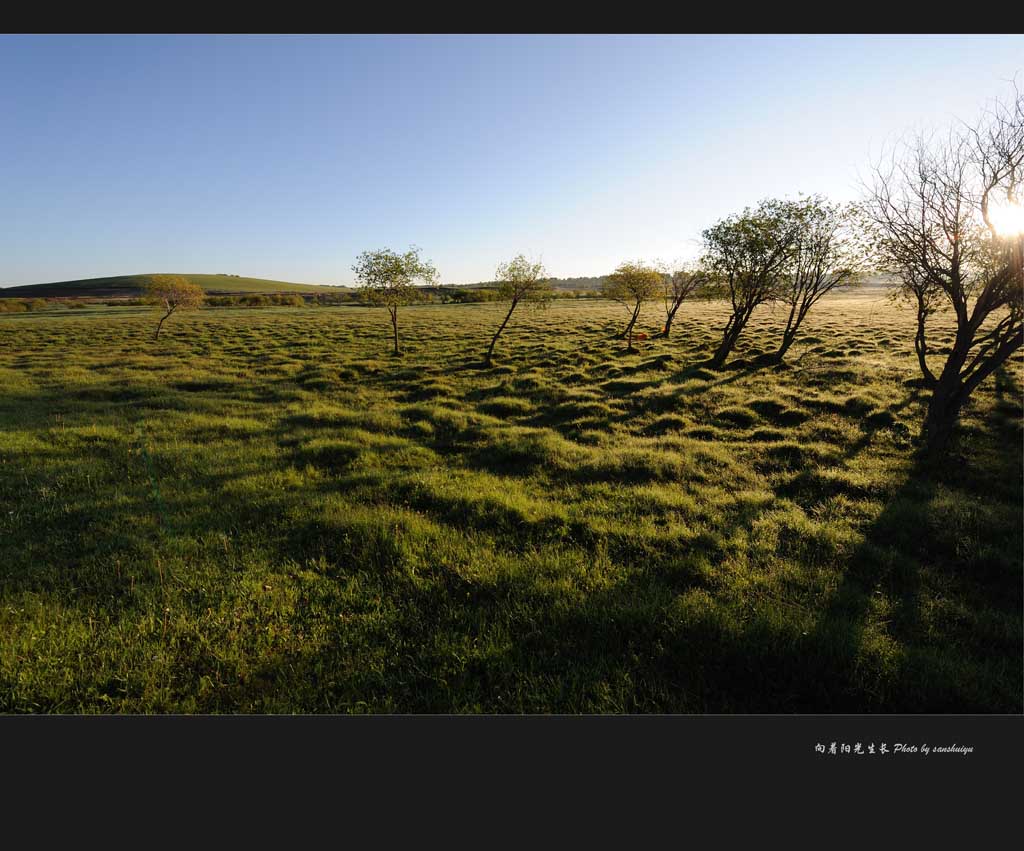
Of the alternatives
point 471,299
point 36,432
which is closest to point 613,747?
point 36,432

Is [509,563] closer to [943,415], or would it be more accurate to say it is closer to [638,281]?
[943,415]

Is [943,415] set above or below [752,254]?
below

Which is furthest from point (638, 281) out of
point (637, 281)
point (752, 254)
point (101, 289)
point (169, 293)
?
point (101, 289)

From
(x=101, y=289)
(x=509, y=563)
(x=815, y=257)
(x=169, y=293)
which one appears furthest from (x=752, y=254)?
(x=101, y=289)

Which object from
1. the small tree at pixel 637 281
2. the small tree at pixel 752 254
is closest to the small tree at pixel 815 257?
the small tree at pixel 752 254

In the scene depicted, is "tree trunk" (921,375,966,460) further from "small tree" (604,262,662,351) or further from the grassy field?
"small tree" (604,262,662,351)

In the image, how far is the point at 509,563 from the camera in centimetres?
549

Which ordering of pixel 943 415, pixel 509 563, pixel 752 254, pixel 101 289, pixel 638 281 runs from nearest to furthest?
pixel 509 563
pixel 943 415
pixel 752 254
pixel 638 281
pixel 101 289

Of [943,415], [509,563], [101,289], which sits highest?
[101,289]

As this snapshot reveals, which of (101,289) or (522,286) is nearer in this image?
(522,286)

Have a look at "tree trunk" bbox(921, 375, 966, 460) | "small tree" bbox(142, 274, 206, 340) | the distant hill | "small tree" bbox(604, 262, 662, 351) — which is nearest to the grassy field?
"tree trunk" bbox(921, 375, 966, 460)

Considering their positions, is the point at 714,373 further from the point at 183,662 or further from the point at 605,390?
the point at 183,662

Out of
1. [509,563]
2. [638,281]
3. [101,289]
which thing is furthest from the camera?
[101,289]

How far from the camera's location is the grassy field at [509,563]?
3.67 metres
